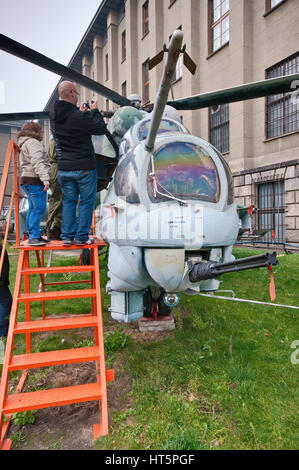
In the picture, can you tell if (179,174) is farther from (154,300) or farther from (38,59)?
(38,59)

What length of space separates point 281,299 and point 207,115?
44.2 ft

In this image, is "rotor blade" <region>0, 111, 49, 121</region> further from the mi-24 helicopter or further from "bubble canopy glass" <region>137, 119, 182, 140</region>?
"bubble canopy glass" <region>137, 119, 182, 140</region>

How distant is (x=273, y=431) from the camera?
243 cm

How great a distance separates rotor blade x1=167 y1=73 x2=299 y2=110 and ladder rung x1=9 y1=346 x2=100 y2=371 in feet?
12.5

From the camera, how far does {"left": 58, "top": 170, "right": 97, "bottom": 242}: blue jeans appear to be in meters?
3.48

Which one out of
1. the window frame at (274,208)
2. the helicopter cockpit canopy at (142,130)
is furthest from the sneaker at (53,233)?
the window frame at (274,208)

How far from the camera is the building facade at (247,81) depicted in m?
12.4

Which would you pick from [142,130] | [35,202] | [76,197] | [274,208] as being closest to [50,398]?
[76,197]

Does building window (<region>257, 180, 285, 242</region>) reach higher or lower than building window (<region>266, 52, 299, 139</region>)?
lower

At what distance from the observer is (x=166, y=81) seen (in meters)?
2.26

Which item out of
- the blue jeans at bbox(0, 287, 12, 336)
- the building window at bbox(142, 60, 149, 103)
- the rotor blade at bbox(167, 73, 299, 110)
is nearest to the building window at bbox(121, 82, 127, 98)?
the building window at bbox(142, 60, 149, 103)

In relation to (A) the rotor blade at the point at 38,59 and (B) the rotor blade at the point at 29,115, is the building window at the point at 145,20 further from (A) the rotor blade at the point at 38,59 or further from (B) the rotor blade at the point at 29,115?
(A) the rotor blade at the point at 38,59

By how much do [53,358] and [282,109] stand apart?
13616 millimetres
